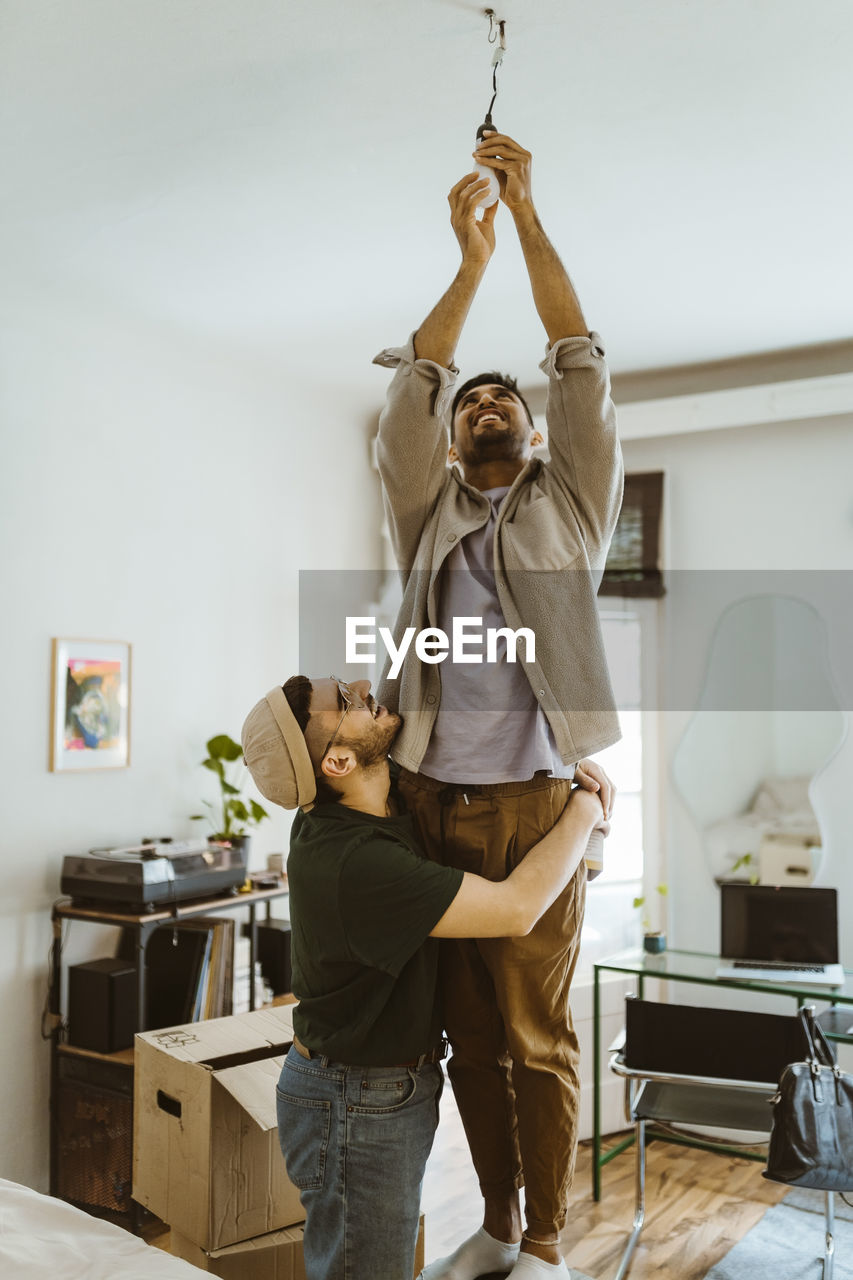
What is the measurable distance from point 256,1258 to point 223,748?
1.99m

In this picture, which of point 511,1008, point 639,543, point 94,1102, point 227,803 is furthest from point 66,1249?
point 639,543

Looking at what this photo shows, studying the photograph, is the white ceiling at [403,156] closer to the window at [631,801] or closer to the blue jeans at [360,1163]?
the window at [631,801]

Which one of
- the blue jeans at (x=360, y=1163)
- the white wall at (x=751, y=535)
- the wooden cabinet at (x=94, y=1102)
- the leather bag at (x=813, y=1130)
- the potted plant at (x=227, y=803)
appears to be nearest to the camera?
the blue jeans at (x=360, y=1163)

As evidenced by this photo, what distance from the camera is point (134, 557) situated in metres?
3.65

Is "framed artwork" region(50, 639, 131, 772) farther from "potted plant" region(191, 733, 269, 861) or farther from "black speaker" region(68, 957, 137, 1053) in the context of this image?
"black speaker" region(68, 957, 137, 1053)

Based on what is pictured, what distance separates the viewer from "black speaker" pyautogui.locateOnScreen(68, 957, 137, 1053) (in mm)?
3150

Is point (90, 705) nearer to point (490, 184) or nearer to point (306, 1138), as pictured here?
point (306, 1138)

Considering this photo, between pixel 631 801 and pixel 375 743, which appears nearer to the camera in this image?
pixel 375 743

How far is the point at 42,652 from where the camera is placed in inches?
131

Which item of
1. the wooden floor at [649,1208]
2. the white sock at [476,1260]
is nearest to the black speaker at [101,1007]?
the wooden floor at [649,1208]

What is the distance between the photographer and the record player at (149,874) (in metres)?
3.14

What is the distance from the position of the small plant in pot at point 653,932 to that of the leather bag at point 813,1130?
977 mm

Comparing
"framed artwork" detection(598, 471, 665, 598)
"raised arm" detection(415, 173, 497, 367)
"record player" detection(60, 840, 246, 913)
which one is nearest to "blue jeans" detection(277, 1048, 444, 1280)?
"raised arm" detection(415, 173, 497, 367)

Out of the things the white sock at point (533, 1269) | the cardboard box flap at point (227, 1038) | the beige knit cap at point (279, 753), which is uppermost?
the beige knit cap at point (279, 753)
